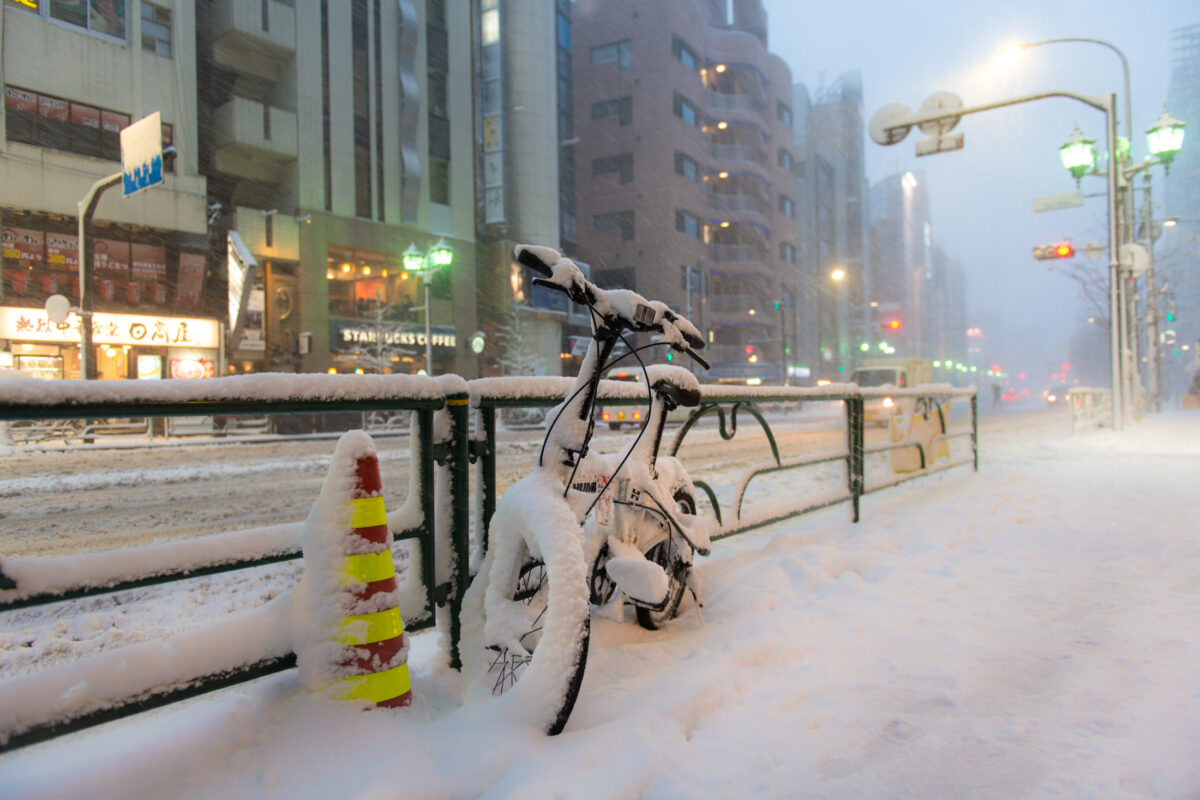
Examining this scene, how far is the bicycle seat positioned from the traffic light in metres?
18.9

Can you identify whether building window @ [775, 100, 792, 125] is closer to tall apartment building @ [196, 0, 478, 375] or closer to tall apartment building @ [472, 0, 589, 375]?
tall apartment building @ [472, 0, 589, 375]

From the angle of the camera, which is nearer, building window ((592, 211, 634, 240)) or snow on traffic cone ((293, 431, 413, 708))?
snow on traffic cone ((293, 431, 413, 708))

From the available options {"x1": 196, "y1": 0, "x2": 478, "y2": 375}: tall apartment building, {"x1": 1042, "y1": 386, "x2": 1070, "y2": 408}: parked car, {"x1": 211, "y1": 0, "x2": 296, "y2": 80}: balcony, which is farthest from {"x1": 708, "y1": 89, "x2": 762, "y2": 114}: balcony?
{"x1": 211, "y1": 0, "x2": 296, "y2": 80}: balcony

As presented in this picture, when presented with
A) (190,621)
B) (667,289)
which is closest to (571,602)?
(190,621)

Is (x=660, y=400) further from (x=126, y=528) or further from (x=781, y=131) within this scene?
(x=781, y=131)

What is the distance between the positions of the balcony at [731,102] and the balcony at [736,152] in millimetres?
2727

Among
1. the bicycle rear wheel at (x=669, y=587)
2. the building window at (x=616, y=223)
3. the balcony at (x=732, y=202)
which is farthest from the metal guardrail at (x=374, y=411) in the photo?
the balcony at (x=732, y=202)

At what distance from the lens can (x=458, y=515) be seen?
8.83ft

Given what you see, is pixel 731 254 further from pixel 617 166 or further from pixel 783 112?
pixel 783 112

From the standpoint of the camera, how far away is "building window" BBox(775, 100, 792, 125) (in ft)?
196

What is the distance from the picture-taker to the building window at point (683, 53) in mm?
48844

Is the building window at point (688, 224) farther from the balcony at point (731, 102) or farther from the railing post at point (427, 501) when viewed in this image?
the railing post at point (427, 501)

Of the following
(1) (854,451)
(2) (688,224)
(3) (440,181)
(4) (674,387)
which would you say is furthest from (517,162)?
(4) (674,387)

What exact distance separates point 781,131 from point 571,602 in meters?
64.8
